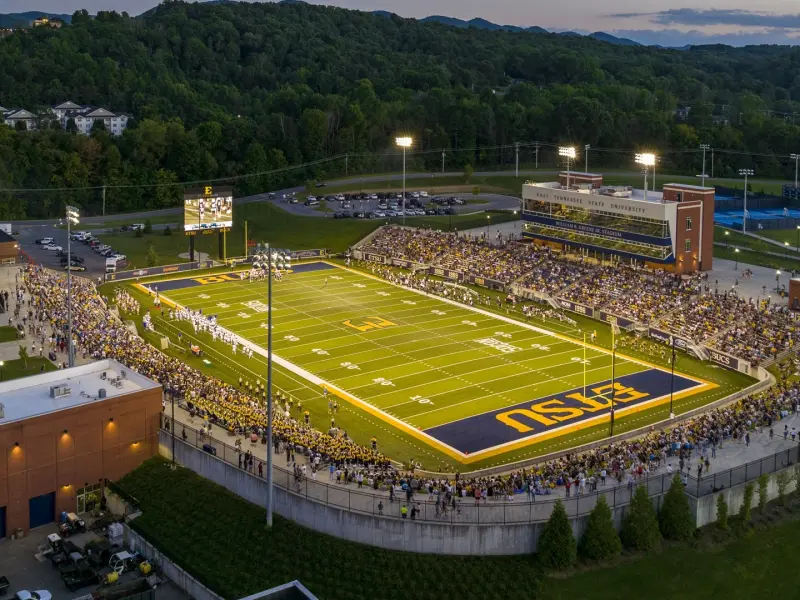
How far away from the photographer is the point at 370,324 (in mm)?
54625

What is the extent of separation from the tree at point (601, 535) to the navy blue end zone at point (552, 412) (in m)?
9.01

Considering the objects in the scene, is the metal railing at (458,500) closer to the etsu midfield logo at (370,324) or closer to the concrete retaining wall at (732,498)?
the concrete retaining wall at (732,498)

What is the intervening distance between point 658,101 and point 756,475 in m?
123

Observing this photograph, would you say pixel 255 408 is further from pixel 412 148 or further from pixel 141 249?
pixel 412 148

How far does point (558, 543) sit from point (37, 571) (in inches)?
569

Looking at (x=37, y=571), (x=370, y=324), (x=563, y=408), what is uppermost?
(x=370, y=324)

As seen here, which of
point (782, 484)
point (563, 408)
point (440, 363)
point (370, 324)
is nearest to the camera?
point (782, 484)

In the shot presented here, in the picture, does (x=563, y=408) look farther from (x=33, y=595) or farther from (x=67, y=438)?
(x=33, y=595)

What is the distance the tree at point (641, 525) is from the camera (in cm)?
2822

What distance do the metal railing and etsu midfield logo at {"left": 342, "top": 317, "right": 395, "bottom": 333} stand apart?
73.8ft

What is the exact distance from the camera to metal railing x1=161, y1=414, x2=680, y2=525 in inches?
1110

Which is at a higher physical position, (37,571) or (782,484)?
(782,484)

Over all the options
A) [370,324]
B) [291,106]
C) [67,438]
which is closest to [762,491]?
[67,438]

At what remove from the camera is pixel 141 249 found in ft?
249
